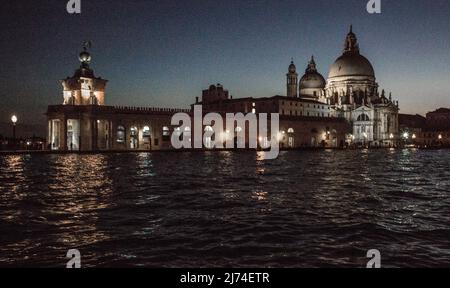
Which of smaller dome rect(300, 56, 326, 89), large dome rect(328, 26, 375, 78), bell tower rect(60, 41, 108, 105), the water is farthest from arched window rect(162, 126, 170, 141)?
smaller dome rect(300, 56, 326, 89)

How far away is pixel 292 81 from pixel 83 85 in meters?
57.9

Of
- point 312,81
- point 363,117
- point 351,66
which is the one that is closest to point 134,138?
point 363,117

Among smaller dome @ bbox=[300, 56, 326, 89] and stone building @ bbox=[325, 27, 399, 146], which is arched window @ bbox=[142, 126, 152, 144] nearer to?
stone building @ bbox=[325, 27, 399, 146]

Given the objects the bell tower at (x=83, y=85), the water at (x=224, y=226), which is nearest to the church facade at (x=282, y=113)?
the bell tower at (x=83, y=85)

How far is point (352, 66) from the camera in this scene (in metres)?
104

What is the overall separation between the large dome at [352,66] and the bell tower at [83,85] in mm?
56310

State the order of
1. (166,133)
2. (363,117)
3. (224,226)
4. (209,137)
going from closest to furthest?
(224,226)
(166,133)
(209,137)
(363,117)

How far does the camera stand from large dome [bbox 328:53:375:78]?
10394 centimetres

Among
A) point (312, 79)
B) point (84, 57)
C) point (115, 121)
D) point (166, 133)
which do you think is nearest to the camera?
point (115, 121)

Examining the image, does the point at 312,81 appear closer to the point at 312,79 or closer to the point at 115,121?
the point at 312,79

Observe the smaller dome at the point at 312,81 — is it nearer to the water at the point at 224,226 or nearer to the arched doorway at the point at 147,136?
the arched doorway at the point at 147,136

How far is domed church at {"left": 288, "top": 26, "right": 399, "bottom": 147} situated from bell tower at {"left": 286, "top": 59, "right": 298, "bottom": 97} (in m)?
7.96
